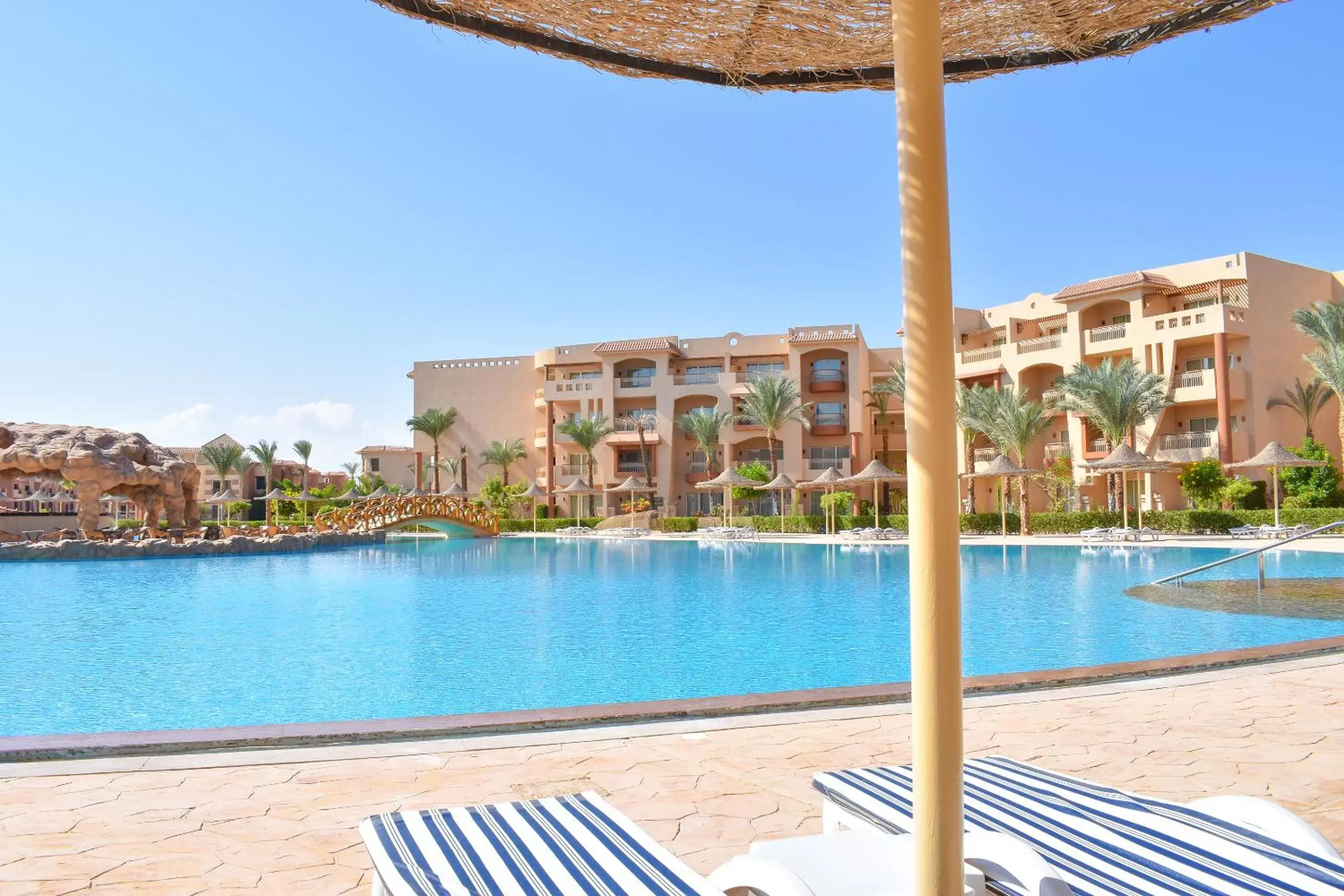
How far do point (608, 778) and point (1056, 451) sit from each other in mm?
35579

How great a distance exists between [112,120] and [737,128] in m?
15.6

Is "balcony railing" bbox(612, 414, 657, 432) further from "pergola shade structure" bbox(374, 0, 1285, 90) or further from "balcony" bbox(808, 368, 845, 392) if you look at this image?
"pergola shade structure" bbox(374, 0, 1285, 90)

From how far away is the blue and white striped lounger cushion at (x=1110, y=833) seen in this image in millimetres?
2027

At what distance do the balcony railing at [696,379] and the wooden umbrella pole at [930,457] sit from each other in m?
45.3

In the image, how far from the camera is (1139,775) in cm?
424

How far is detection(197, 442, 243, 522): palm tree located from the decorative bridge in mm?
19422

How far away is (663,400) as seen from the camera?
46906 millimetres

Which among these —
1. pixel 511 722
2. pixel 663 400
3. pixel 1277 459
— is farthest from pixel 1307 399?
pixel 511 722

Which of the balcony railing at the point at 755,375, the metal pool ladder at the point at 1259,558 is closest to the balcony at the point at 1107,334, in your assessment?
the balcony railing at the point at 755,375

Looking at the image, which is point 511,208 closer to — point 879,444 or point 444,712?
point 444,712

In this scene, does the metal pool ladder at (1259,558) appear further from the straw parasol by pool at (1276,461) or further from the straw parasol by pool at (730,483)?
the straw parasol by pool at (730,483)

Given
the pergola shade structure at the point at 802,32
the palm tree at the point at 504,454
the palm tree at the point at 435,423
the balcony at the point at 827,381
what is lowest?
the pergola shade structure at the point at 802,32

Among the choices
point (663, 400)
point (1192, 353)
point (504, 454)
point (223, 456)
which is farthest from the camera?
point (223, 456)

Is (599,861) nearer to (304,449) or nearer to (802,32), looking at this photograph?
(802,32)
